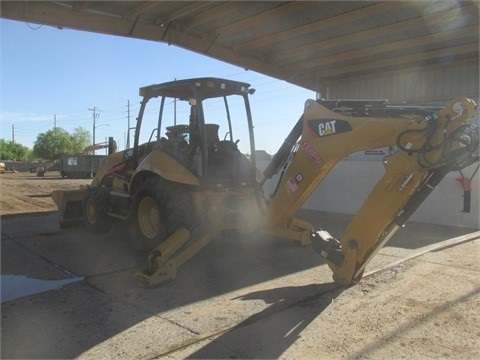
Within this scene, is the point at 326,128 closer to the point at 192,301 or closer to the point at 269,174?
the point at 269,174

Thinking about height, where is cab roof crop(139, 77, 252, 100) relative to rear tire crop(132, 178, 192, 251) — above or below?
above

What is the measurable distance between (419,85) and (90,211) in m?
11.0

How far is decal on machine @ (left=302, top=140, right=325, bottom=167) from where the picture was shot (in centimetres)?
597

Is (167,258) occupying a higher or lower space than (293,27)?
lower

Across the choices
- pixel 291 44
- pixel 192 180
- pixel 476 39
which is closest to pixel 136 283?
pixel 192 180

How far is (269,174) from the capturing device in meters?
6.82

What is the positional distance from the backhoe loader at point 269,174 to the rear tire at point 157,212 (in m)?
0.02

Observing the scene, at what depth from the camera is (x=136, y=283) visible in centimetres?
565

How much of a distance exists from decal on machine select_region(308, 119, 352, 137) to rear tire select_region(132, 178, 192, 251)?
2.01 m

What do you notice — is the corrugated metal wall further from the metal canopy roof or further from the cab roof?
the cab roof

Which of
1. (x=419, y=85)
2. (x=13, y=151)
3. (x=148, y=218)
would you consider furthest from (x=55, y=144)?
(x=148, y=218)

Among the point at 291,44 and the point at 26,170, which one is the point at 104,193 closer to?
the point at 291,44

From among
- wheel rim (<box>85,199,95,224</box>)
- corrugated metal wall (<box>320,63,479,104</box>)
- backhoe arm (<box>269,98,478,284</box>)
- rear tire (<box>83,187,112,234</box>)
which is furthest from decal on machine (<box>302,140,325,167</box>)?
corrugated metal wall (<box>320,63,479,104</box>)

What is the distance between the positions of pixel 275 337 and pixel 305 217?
759 centimetres
